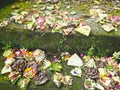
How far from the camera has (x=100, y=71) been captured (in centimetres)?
372

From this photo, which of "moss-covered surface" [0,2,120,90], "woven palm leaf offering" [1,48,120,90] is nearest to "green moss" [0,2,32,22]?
"moss-covered surface" [0,2,120,90]

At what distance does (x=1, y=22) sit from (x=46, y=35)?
2.58ft

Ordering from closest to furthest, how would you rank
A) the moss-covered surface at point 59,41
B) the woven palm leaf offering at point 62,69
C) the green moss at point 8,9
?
the woven palm leaf offering at point 62,69 < the moss-covered surface at point 59,41 < the green moss at point 8,9

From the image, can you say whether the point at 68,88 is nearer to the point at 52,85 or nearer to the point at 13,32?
the point at 52,85

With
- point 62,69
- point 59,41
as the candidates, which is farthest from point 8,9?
point 62,69

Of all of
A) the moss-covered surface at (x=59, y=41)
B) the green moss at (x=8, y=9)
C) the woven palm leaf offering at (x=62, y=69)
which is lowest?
the woven palm leaf offering at (x=62, y=69)

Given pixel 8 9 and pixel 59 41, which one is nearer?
pixel 59 41

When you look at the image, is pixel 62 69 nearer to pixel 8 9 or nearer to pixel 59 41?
pixel 59 41

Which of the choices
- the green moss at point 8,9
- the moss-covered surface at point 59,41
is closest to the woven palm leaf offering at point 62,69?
the moss-covered surface at point 59,41

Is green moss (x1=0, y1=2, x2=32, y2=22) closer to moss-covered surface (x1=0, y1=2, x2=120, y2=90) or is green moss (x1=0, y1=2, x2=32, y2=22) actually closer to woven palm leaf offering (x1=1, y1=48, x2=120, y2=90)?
moss-covered surface (x1=0, y1=2, x2=120, y2=90)

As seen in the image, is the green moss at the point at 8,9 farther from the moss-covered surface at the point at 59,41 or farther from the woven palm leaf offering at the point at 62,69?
the woven palm leaf offering at the point at 62,69

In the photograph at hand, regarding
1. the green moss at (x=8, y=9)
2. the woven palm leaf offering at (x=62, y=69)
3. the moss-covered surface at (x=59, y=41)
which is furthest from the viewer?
the green moss at (x=8, y=9)

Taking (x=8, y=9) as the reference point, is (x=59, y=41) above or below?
below

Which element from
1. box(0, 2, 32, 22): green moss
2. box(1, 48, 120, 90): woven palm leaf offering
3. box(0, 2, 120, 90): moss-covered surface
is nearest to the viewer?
box(1, 48, 120, 90): woven palm leaf offering
